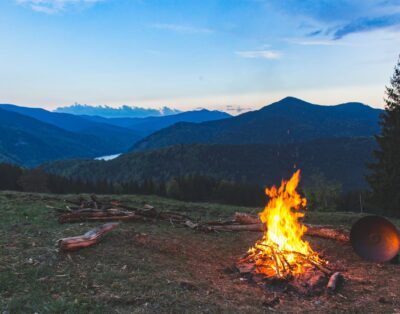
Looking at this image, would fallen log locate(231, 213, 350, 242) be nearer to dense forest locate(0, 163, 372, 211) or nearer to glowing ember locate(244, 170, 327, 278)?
glowing ember locate(244, 170, 327, 278)

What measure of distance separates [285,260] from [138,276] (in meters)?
4.25

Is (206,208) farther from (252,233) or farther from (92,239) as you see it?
(92,239)

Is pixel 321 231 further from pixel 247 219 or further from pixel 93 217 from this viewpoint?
pixel 93 217

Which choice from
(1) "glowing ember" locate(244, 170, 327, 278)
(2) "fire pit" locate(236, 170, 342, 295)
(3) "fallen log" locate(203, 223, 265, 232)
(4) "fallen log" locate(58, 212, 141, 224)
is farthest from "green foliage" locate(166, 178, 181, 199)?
(2) "fire pit" locate(236, 170, 342, 295)

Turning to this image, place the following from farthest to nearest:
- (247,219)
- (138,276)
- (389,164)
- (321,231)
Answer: (389,164), (247,219), (321,231), (138,276)

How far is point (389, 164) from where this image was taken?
32.6m

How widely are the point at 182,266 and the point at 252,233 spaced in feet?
18.8

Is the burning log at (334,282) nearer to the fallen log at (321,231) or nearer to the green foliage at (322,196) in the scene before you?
the fallen log at (321,231)

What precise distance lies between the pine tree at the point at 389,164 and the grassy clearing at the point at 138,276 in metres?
21.1

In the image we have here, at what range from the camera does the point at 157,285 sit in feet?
29.6

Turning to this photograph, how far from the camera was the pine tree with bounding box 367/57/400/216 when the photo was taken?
3195 cm

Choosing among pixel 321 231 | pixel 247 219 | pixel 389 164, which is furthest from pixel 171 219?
pixel 389 164

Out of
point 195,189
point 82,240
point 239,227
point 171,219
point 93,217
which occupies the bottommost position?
point 195,189

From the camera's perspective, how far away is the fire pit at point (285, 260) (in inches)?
388
